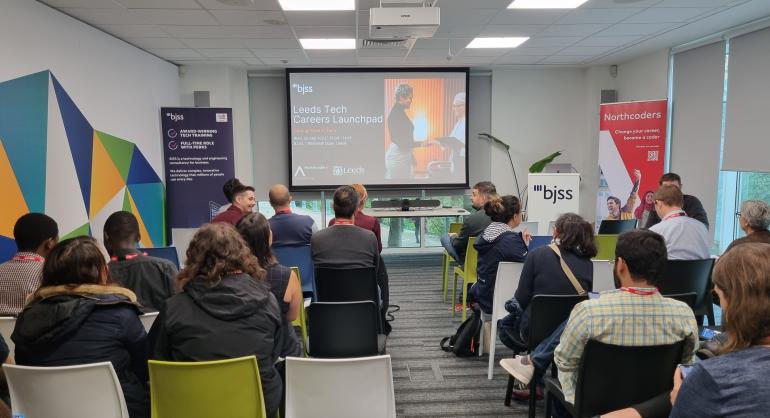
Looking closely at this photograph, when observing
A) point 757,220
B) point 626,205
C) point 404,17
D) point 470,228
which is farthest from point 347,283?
point 626,205

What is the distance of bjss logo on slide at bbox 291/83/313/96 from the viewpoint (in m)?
7.79

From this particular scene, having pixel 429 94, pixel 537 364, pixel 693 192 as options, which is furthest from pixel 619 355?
pixel 429 94

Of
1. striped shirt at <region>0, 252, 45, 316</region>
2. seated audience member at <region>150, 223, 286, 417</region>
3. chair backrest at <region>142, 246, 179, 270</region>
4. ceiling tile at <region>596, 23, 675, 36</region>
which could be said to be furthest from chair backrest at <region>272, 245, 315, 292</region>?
ceiling tile at <region>596, 23, 675, 36</region>

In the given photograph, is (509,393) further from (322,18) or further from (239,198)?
(322,18)

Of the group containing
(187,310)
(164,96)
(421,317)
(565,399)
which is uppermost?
(164,96)

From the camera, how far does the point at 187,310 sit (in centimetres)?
184

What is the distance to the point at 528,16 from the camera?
495 cm

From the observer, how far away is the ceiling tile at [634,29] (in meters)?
5.36

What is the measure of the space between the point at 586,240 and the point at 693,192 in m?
4.69

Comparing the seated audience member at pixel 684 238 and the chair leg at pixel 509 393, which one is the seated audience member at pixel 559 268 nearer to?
the chair leg at pixel 509 393

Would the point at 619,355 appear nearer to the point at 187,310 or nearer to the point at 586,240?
the point at 586,240

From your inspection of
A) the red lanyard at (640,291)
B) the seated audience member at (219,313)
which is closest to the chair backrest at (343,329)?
the seated audience member at (219,313)

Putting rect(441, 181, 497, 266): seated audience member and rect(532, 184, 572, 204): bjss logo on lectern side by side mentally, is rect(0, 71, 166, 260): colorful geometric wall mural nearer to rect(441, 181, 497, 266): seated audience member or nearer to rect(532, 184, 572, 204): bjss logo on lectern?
rect(441, 181, 497, 266): seated audience member

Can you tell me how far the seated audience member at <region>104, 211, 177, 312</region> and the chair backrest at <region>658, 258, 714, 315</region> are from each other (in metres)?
3.20
